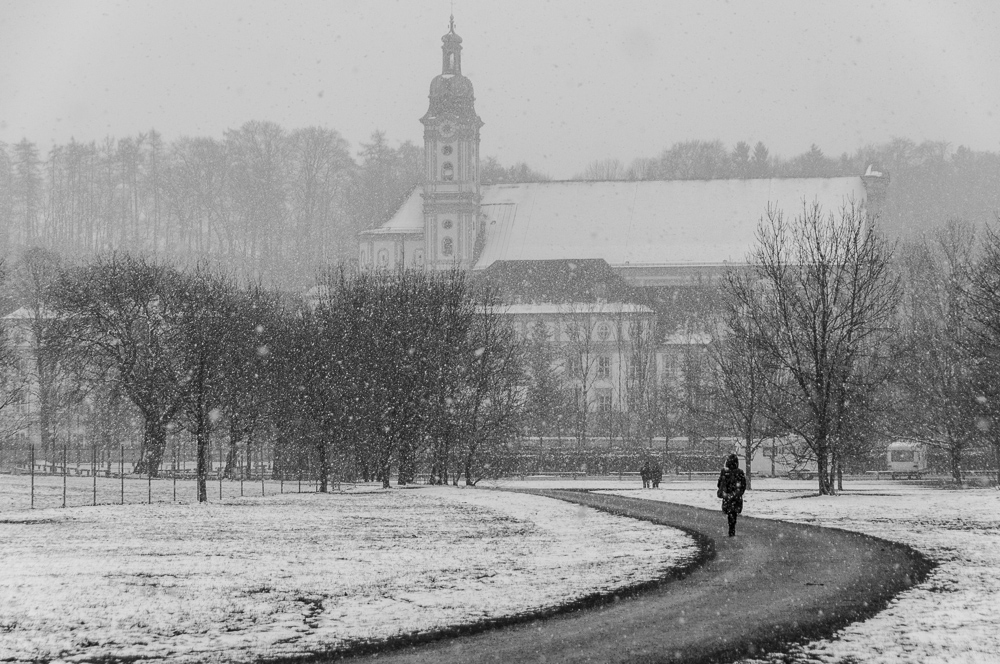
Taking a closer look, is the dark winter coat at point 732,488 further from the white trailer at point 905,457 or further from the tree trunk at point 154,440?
the white trailer at point 905,457

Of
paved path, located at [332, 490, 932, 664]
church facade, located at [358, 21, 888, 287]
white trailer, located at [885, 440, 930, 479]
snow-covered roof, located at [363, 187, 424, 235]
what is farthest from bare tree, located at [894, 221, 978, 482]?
snow-covered roof, located at [363, 187, 424, 235]

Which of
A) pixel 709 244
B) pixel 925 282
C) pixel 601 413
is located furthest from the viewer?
pixel 709 244

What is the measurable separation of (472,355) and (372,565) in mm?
32966

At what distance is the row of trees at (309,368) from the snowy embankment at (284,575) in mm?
14622

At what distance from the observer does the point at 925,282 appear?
80.2 metres

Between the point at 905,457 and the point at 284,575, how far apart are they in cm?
5669

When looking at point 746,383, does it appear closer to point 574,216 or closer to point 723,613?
point 723,613

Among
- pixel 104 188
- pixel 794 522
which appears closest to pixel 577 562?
pixel 794 522

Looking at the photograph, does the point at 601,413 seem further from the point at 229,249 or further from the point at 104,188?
the point at 104,188

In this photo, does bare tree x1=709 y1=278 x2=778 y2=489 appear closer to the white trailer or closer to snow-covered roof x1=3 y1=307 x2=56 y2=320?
the white trailer

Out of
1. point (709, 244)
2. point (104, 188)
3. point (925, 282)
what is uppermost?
point (104, 188)

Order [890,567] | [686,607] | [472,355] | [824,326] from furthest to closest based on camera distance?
[472,355]
[824,326]
[890,567]
[686,607]

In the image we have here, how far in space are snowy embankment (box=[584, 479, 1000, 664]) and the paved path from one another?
37cm

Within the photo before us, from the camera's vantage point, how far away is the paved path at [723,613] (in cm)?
1145
